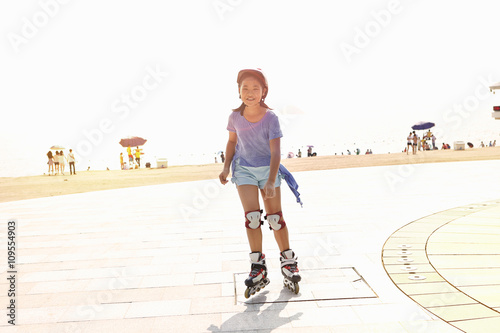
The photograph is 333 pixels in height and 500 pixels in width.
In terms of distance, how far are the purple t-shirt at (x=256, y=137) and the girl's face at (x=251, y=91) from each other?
0.14 meters

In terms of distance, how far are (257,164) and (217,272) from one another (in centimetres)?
117

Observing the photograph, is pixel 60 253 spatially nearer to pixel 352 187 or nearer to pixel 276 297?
pixel 276 297

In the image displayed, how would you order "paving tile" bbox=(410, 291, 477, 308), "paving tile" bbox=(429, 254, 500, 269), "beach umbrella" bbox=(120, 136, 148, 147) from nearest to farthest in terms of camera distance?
"paving tile" bbox=(410, 291, 477, 308) < "paving tile" bbox=(429, 254, 500, 269) < "beach umbrella" bbox=(120, 136, 148, 147)

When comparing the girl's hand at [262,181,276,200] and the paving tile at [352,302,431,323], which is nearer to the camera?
the paving tile at [352,302,431,323]

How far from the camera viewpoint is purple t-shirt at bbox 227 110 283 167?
3.28m

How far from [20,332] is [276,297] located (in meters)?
1.71

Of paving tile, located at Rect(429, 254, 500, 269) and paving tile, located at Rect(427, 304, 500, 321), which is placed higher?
paving tile, located at Rect(429, 254, 500, 269)

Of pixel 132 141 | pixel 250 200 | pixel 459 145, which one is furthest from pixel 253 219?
pixel 132 141

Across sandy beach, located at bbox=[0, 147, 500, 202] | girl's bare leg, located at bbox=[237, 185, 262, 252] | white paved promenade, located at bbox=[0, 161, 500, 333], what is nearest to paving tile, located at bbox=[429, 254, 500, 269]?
white paved promenade, located at bbox=[0, 161, 500, 333]

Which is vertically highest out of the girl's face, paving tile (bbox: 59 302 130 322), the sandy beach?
the girl's face

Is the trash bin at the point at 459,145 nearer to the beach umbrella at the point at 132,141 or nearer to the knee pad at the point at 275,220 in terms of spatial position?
the beach umbrella at the point at 132,141

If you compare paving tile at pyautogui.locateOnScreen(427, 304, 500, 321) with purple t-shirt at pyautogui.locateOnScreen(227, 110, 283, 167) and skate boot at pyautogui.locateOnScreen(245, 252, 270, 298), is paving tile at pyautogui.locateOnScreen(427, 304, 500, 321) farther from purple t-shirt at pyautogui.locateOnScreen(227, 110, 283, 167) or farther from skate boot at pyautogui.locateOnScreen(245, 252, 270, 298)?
purple t-shirt at pyautogui.locateOnScreen(227, 110, 283, 167)

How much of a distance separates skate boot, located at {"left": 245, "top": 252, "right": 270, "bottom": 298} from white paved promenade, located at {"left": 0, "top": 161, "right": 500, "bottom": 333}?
74mm

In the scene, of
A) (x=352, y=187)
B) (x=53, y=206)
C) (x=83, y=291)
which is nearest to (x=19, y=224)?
(x=53, y=206)
